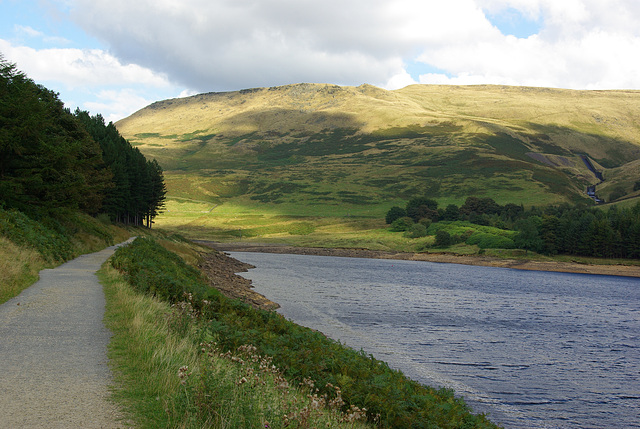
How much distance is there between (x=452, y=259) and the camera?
129125 mm

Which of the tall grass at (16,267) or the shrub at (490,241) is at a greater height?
the tall grass at (16,267)

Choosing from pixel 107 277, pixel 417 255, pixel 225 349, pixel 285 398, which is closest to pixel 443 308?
pixel 107 277

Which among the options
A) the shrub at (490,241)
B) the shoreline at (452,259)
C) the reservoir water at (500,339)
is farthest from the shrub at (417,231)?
the reservoir water at (500,339)

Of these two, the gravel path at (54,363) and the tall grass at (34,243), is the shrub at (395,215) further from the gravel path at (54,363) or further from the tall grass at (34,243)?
the gravel path at (54,363)

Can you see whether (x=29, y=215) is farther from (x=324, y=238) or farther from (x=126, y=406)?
(x=324, y=238)

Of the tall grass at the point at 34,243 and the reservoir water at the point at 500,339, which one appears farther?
the reservoir water at the point at 500,339

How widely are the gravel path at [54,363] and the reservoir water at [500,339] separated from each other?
1561cm

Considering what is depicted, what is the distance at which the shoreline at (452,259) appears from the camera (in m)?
111

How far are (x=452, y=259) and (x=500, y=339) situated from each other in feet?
315

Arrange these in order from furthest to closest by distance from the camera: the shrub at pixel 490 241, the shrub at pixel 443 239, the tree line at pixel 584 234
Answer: the shrub at pixel 443 239 < the shrub at pixel 490 241 < the tree line at pixel 584 234

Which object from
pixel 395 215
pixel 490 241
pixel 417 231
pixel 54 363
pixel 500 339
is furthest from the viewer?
pixel 395 215

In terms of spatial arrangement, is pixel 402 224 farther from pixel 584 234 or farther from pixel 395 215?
pixel 584 234

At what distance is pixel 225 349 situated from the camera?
1282cm

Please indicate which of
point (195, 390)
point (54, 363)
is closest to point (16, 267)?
point (54, 363)
